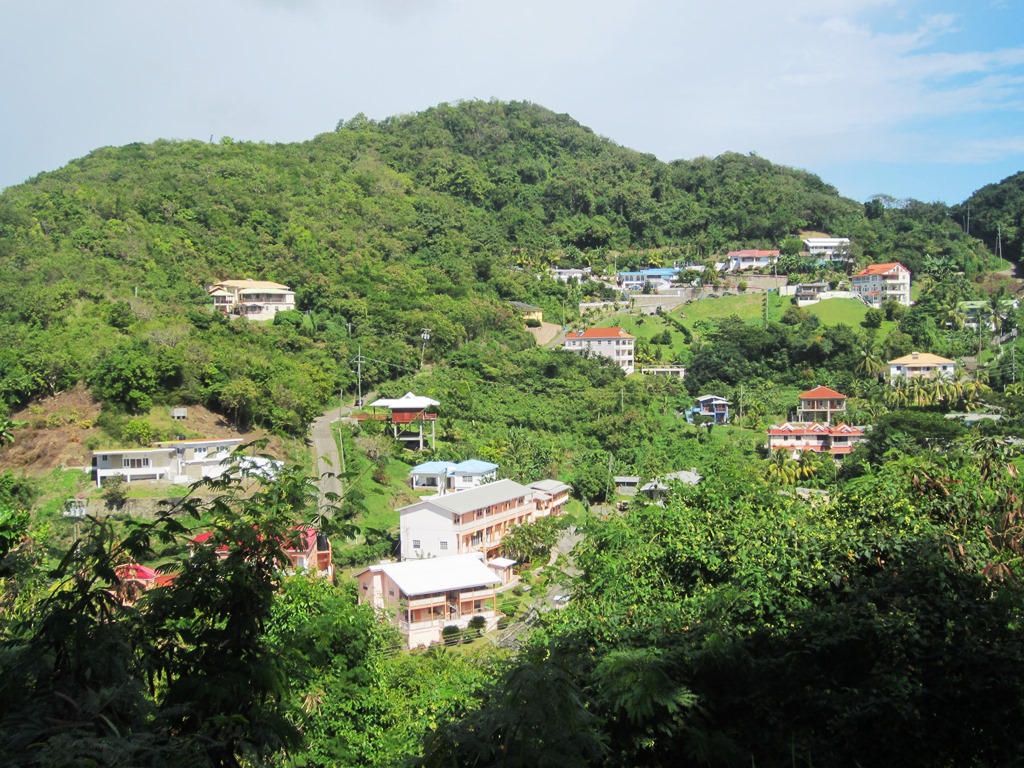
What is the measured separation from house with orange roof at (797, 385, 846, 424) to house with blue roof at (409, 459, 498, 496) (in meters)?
10.5

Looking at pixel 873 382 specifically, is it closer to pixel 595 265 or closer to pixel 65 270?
pixel 595 265

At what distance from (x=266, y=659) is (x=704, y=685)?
203 cm

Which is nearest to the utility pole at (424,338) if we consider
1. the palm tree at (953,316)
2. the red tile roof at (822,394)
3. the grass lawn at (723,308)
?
the red tile roof at (822,394)

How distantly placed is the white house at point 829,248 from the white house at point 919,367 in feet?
43.8

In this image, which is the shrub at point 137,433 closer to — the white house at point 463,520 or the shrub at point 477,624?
the white house at point 463,520

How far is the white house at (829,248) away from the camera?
39.8 meters

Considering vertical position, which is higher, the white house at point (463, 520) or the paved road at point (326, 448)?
the paved road at point (326, 448)

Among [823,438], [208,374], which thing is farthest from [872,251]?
[208,374]

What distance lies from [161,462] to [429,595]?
7.67 metres

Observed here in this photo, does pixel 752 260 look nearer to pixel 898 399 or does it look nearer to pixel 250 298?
pixel 898 399

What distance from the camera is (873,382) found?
89.2 feet

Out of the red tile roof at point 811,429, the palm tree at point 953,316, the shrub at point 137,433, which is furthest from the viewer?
the palm tree at point 953,316

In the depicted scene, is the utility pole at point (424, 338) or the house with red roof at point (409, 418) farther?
the utility pole at point (424, 338)

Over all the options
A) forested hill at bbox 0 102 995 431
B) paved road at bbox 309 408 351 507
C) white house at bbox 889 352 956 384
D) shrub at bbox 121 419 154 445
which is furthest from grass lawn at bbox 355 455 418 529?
white house at bbox 889 352 956 384
